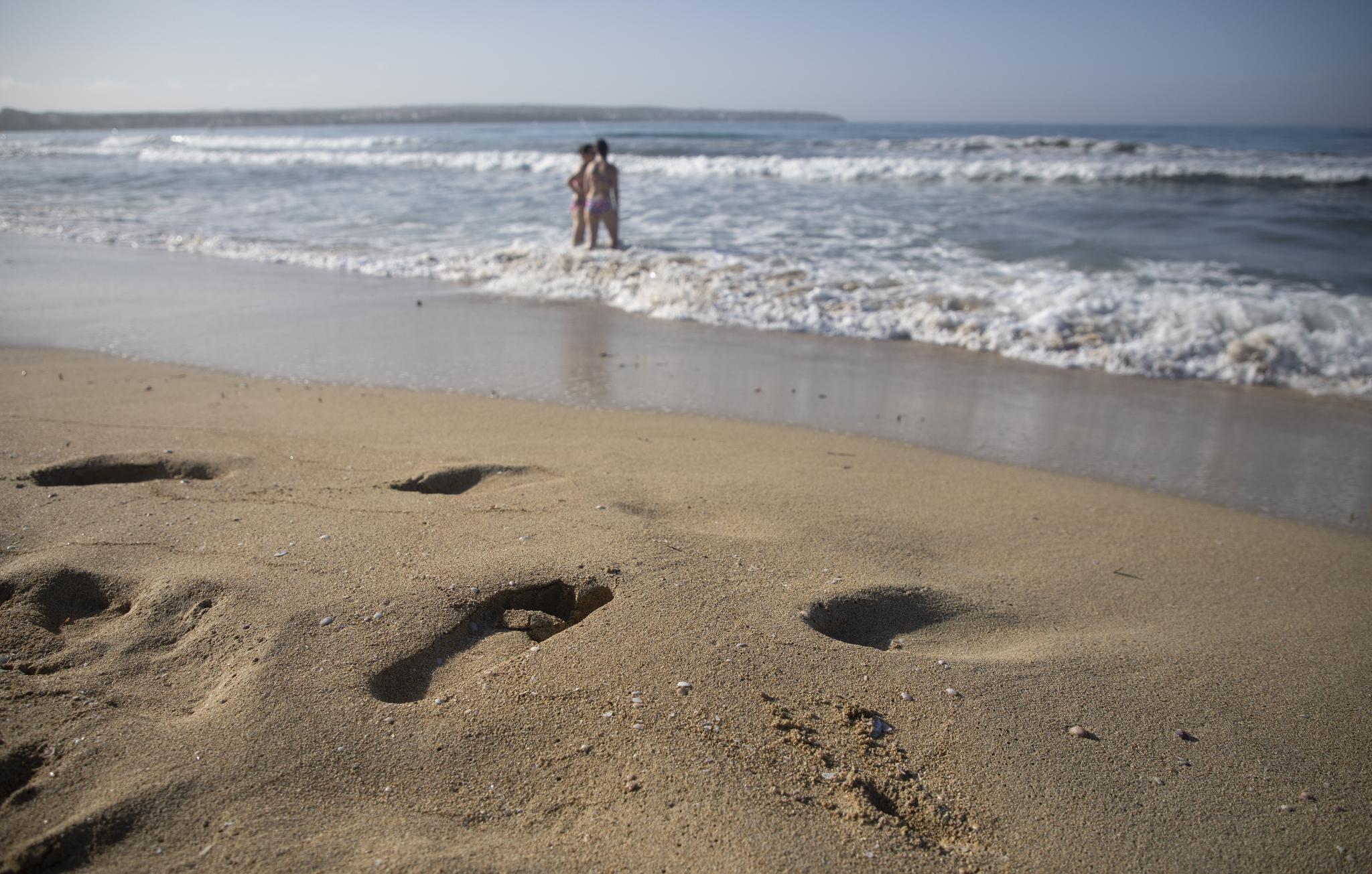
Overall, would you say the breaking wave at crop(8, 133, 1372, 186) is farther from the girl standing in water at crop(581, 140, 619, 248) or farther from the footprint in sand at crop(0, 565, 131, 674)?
the footprint in sand at crop(0, 565, 131, 674)

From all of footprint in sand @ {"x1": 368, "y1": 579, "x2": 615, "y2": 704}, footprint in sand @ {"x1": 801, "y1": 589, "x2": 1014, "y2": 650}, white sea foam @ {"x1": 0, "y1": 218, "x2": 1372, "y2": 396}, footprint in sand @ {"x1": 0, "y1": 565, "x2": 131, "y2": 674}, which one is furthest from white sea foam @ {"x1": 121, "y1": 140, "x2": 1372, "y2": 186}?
footprint in sand @ {"x1": 0, "y1": 565, "x2": 131, "y2": 674}

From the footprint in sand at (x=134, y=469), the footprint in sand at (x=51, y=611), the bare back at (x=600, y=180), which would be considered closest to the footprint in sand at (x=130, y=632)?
the footprint in sand at (x=51, y=611)

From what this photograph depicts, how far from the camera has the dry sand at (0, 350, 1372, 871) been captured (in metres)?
1.63

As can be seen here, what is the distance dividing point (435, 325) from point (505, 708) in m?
5.29

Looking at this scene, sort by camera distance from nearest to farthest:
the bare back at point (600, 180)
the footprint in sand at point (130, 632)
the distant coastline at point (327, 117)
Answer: the footprint in sand at point (130, 632) → the bare back at point (600, 180) → the distant coastline at point (327, 117)

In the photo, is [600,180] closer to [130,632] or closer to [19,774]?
[130,632]

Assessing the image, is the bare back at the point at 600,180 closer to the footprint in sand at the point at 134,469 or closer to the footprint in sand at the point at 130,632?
the footprint in sand at the point at 134,469

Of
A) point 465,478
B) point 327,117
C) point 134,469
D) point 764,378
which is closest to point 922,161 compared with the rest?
point 764,378

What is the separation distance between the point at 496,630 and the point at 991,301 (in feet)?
20.9

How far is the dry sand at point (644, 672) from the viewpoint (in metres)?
1.63

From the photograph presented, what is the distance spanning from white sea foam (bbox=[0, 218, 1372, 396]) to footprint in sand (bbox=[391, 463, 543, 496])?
4.05 m

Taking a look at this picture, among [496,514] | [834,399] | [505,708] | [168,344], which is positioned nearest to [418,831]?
[505,708]

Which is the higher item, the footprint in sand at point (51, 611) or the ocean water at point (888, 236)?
the ocean water at point (888, 236)

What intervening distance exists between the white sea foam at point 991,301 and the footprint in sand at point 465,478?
160 inches
